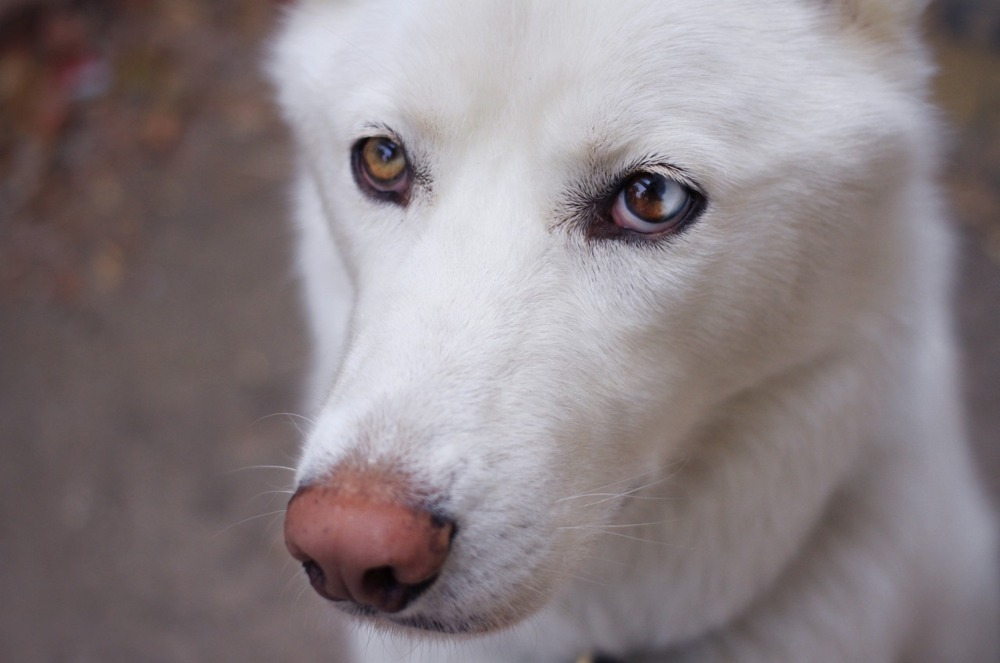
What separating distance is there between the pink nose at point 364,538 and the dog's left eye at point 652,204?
2.03 feet

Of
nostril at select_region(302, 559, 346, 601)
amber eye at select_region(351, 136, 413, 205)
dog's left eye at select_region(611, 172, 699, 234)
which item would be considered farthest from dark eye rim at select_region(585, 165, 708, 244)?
nostril at select_region(302, 559, 346, 601)

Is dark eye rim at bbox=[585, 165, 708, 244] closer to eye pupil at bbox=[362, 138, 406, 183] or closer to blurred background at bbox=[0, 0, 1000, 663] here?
eye pupil at bbox=[362, 138, 406, 183]

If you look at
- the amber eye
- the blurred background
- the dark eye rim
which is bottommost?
the blurred background


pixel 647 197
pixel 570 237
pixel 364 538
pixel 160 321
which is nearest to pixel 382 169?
pixel 570 237

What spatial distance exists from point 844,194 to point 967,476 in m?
1.35

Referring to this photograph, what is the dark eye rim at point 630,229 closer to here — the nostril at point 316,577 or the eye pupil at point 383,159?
the eye pupil at point 383,159

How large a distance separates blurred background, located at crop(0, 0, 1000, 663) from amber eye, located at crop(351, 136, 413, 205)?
62.4 inches

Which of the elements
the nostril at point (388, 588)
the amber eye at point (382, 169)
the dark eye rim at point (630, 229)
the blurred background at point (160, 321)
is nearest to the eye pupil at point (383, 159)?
the amber eye at point (382, 169)

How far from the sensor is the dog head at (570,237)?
144 cm

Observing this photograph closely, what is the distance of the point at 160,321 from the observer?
4473 mm

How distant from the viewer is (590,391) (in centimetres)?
157

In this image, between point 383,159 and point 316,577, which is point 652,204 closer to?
point 383,159

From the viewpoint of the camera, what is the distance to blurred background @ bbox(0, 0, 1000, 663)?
3676mm

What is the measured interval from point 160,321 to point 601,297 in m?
3.42
